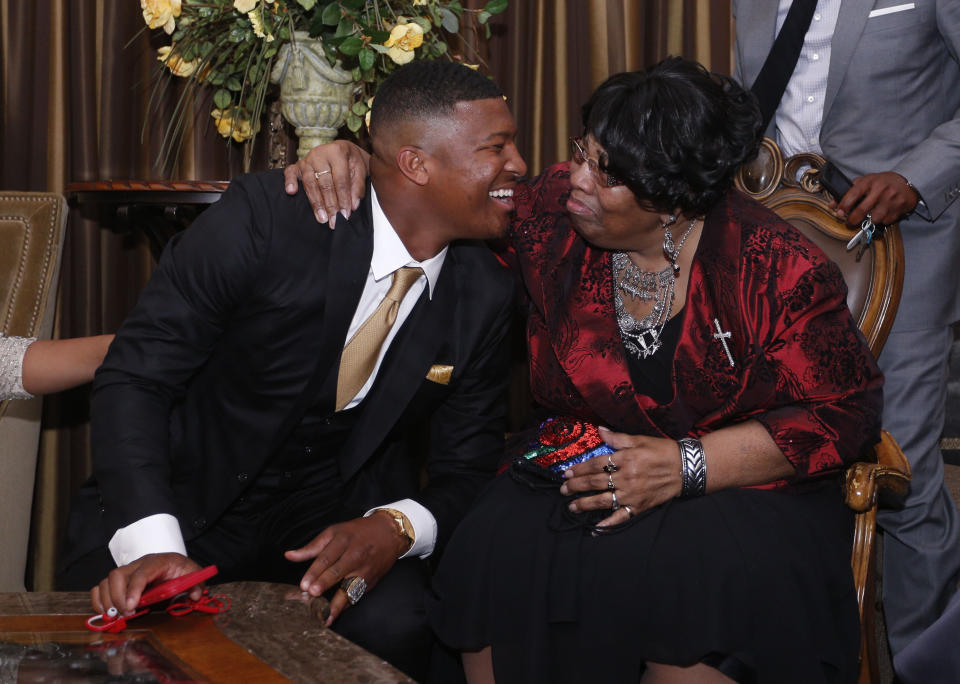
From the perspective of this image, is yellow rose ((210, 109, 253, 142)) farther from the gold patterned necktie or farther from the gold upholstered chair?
the gold upholstered chair

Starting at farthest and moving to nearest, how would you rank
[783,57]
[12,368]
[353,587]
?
[783,57] < [12,368] < [353,587]

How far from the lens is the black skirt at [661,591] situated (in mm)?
1746

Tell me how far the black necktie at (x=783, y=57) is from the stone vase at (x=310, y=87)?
1161mm

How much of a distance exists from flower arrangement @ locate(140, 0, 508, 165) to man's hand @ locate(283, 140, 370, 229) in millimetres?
440

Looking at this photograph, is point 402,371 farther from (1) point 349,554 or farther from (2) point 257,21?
(2) point 257,21

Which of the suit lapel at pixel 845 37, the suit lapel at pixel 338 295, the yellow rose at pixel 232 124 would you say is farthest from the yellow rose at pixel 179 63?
the suit lapel at pixel 845 37

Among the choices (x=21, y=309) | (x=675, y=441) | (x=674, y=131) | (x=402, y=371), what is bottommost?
(x=675, y=441)

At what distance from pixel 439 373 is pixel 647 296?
52 cm

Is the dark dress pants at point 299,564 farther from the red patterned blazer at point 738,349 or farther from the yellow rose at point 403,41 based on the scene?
the yellow rose at point 403,41

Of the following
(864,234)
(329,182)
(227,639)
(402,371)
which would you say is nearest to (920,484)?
(864,234)

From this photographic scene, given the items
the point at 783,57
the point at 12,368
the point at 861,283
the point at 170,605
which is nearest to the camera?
the point at 170,605

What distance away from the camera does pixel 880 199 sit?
228 cm

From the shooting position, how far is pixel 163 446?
1.89 m

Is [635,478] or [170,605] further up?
[635,478]
